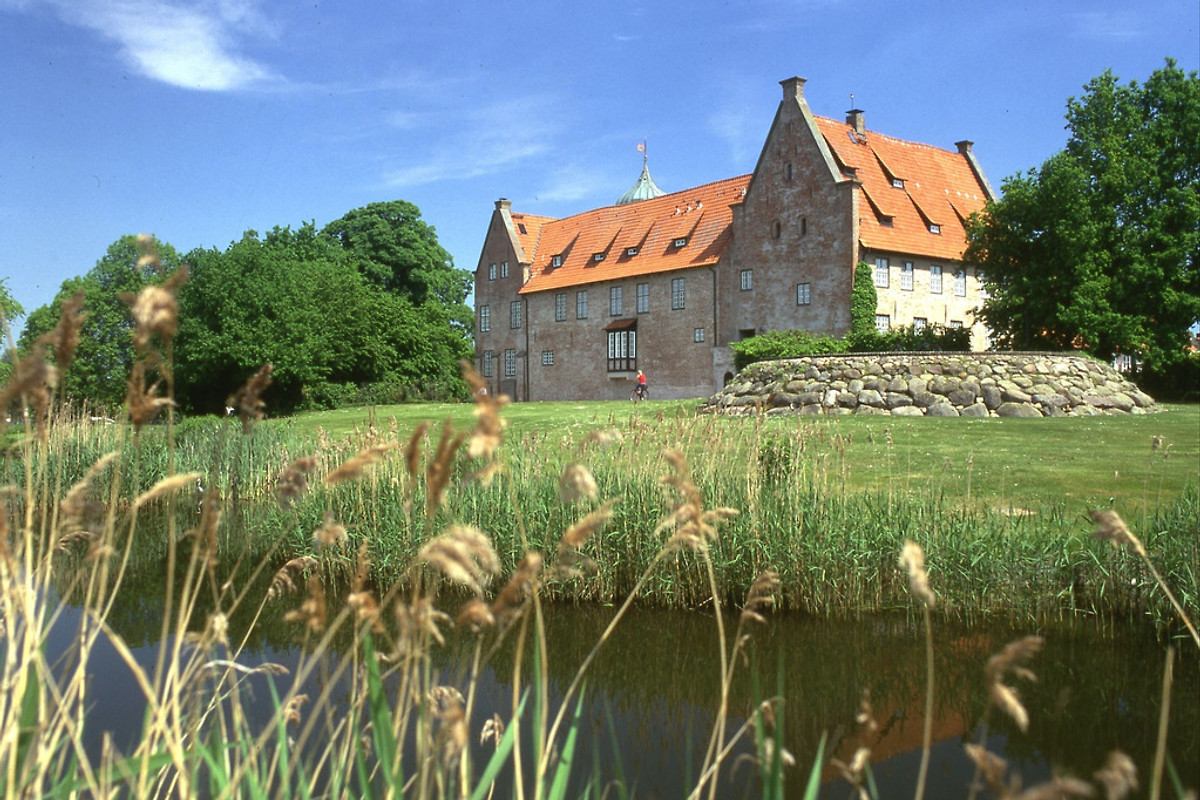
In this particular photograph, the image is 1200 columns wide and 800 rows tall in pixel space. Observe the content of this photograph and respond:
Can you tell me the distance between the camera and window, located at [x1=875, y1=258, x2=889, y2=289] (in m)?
37.6

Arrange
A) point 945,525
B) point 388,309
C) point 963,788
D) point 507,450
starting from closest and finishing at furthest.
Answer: point 963,788
point 945,525
point 507,450
point 388,309

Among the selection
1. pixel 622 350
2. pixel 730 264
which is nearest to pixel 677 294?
pixel 730 264

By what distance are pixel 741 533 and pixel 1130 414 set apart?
56.3 ft

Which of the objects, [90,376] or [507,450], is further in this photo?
[90,376]

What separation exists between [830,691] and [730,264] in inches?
1421

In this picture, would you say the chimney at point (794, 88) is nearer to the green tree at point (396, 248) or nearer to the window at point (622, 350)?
the window at point (622, 350)

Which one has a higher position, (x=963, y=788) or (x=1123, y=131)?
(x=1123, y=131)

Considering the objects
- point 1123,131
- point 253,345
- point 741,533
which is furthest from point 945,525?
point 253,345

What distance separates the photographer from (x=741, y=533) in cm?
838

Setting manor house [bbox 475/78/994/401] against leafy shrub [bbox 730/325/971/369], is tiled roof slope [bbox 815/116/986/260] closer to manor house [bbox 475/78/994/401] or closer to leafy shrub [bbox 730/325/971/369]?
manor house [bbox 475/78/994/401]

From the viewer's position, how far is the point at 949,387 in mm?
22484

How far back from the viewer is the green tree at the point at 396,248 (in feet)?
188

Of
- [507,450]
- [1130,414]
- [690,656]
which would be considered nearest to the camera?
[690,656]

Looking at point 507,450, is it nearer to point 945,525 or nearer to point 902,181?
point 945,525
